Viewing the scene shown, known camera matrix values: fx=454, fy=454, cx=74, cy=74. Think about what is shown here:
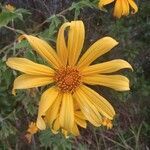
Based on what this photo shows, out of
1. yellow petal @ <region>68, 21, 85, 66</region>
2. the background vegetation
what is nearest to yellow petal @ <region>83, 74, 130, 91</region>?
yellow petal @ <region>68, 21, 85, 66</region>

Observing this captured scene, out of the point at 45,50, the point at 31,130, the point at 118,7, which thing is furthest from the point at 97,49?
the point at 31,130

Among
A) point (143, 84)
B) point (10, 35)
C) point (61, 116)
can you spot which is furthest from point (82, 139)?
point (61, 116)

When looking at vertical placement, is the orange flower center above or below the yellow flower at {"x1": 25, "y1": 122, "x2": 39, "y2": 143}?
above

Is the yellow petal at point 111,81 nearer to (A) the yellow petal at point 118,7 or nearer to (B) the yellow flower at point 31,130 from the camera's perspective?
(A) the yellow petal at point 118,7

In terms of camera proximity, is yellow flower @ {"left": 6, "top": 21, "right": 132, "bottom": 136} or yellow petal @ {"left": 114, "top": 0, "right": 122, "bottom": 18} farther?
yellow petal @ {"left": 114, "top": 0, "right": 122, "bottom": 18}

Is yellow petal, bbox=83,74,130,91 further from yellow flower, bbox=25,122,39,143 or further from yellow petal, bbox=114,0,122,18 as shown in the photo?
yellow flower, bbox=25,122,39,143

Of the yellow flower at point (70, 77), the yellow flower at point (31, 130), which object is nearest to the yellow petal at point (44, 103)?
the yellow flower at point (70, 77)

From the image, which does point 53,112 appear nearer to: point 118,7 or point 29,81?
point 29,81
